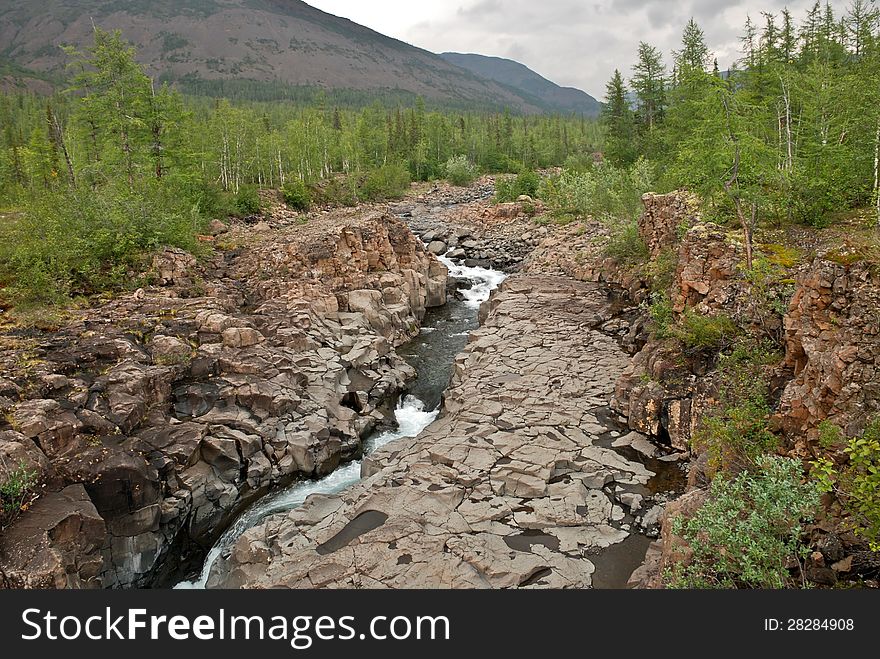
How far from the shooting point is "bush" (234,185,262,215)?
39.5 m

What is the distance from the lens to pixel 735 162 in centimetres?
1561

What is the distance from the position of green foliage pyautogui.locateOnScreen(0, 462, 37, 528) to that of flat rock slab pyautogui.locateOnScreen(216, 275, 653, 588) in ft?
14.5

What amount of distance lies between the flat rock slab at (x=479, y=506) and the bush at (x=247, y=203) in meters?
27.3

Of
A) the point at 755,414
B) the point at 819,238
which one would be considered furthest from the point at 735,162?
the point at 755,414

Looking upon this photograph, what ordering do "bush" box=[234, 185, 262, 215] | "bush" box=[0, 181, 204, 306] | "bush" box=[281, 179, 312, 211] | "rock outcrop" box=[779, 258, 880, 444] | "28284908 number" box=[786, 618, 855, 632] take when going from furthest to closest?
1. "bush" box=[281, 179, 312, 211]
2. "bush" box=[234, 185, 262, 215]
3. "bush" box=[0, 181, 204, 306]
4. "rock outcrop" box=[779, 258, 880, 444]
5. "28284908 number" box=[786, 618, 855, 632]

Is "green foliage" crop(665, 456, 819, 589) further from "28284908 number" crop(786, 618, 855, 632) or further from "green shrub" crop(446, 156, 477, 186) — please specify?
"green shrub" crop(446, 156, 477, 186)

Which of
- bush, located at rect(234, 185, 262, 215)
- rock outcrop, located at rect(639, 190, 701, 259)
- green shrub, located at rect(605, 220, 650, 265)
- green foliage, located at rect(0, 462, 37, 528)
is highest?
bush, located at rect(234, 185, 262, 215)

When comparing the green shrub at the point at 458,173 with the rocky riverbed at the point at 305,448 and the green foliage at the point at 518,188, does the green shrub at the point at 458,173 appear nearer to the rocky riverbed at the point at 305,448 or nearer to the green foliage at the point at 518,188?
the green foliage at the point at 518,188

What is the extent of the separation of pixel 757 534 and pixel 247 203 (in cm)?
4012

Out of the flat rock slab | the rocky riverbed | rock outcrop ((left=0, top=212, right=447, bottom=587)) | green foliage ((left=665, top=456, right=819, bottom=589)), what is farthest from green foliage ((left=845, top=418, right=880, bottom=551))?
rock outcrop ((left=0, top=212, right=447, bottom=587))

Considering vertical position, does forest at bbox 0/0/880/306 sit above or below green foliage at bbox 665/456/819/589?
above

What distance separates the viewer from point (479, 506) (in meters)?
12.9

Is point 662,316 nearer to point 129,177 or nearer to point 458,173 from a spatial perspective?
point 129,177

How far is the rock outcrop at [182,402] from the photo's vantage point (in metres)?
12.2
